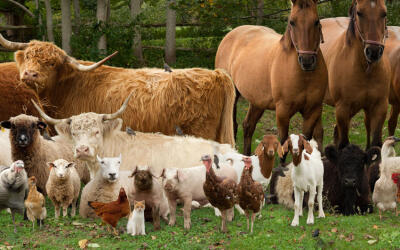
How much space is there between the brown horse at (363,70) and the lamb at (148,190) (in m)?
3.08

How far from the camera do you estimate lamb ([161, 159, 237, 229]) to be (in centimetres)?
635

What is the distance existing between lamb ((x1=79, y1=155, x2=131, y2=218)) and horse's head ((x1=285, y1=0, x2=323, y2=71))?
2794 mm

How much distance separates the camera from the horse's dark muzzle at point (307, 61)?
7.50 metres

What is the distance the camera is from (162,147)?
761 centimetres

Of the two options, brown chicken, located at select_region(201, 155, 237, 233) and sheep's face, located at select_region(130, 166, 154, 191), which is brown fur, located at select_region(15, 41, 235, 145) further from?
brown chicken, located at select_region(201, 155, 237, 233)

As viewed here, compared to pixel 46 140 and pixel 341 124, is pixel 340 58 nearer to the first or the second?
pixel 341 124

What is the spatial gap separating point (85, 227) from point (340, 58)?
13.8 ft

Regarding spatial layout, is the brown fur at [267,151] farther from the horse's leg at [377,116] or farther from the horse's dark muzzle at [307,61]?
the horse's leg at [377,116]

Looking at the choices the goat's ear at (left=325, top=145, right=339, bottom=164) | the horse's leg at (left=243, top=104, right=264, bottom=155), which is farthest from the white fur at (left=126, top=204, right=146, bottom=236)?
the horse's leg at (left=243, top=104, right=264, bottom=155)

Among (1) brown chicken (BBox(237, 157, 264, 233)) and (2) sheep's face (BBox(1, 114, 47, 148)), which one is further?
(2) sheep's face (BBox(1, 114, 47, 148))

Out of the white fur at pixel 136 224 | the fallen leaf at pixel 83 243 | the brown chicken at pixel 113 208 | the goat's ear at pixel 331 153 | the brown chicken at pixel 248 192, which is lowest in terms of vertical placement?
the fallen leaf at pixel 83 243

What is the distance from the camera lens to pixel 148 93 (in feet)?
27.2

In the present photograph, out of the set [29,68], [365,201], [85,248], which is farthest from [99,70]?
[365,201]

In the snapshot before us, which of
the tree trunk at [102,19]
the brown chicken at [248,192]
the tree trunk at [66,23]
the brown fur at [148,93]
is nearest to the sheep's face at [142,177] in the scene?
the brown chicken at [248,192]
